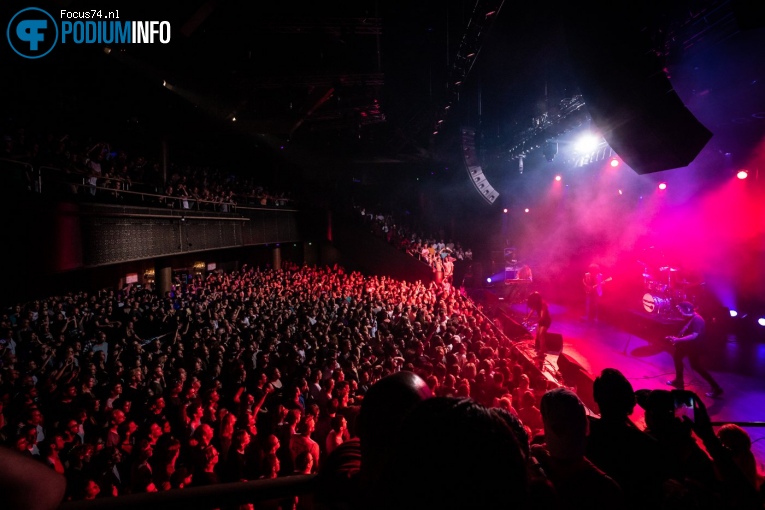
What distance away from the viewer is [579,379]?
6.27 m

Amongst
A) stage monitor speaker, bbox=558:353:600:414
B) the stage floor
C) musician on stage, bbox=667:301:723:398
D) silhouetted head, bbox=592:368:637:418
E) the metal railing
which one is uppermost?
the metal railing

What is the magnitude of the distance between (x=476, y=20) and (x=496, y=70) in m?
4.77

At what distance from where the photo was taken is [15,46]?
26.0 feet

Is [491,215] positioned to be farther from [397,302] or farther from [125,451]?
[125,451]

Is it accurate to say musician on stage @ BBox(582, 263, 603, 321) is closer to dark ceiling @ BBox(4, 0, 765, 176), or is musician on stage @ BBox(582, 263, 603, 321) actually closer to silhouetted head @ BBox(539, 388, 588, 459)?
dark ceiling @ BBox(4, 0, 765, 176)

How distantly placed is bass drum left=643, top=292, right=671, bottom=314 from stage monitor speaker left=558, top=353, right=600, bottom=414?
204 inches

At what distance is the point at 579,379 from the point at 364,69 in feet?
26.5

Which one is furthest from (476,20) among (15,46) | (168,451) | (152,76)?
(15,46)

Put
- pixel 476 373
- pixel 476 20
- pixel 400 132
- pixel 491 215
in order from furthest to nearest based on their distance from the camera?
pixel 491 215
pixel 400 132
pixel 476 20
pixel 476 373

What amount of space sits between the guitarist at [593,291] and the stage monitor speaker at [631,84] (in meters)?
9.56

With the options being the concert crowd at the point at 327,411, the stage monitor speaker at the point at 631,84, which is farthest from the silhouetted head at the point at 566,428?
the stage monitor speaker at the point at 631,84

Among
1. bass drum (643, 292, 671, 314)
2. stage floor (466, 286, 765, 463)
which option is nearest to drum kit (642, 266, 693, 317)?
bass drum (643, 292, 671, 314)

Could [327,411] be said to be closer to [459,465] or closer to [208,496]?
[208,496]

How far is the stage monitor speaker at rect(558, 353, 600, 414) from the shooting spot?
5832 mm
